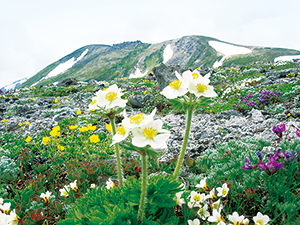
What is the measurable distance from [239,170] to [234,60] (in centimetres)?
14116

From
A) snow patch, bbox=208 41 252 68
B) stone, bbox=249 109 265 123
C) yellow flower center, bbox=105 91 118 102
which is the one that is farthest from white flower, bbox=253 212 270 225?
snow patch, bbox=208 41 252 68

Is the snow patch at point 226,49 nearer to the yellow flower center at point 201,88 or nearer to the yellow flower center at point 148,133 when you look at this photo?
the yellow flower center at point 201,88

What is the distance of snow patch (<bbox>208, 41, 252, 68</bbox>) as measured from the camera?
141 metres

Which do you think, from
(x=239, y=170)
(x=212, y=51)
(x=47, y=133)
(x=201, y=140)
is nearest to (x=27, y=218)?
(x=239, y=170)

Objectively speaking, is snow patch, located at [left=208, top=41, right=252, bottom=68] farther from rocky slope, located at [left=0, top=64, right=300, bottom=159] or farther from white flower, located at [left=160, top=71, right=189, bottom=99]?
white flower, located at [left=160, top=71, right=189, bottom=99]

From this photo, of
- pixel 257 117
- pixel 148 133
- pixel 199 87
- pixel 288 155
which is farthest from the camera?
pixel 257 117

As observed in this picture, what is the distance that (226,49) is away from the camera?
6063 inches

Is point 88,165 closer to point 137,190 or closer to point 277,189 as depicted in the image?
point 137,190

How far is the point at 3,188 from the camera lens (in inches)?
131

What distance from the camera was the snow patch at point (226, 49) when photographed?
140575 mm

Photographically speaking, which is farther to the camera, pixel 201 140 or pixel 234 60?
pixel 234 60

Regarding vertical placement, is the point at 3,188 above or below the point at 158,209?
below

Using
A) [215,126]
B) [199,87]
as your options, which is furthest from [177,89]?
[215,126]

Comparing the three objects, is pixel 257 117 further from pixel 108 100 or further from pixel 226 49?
pixel 226 49
